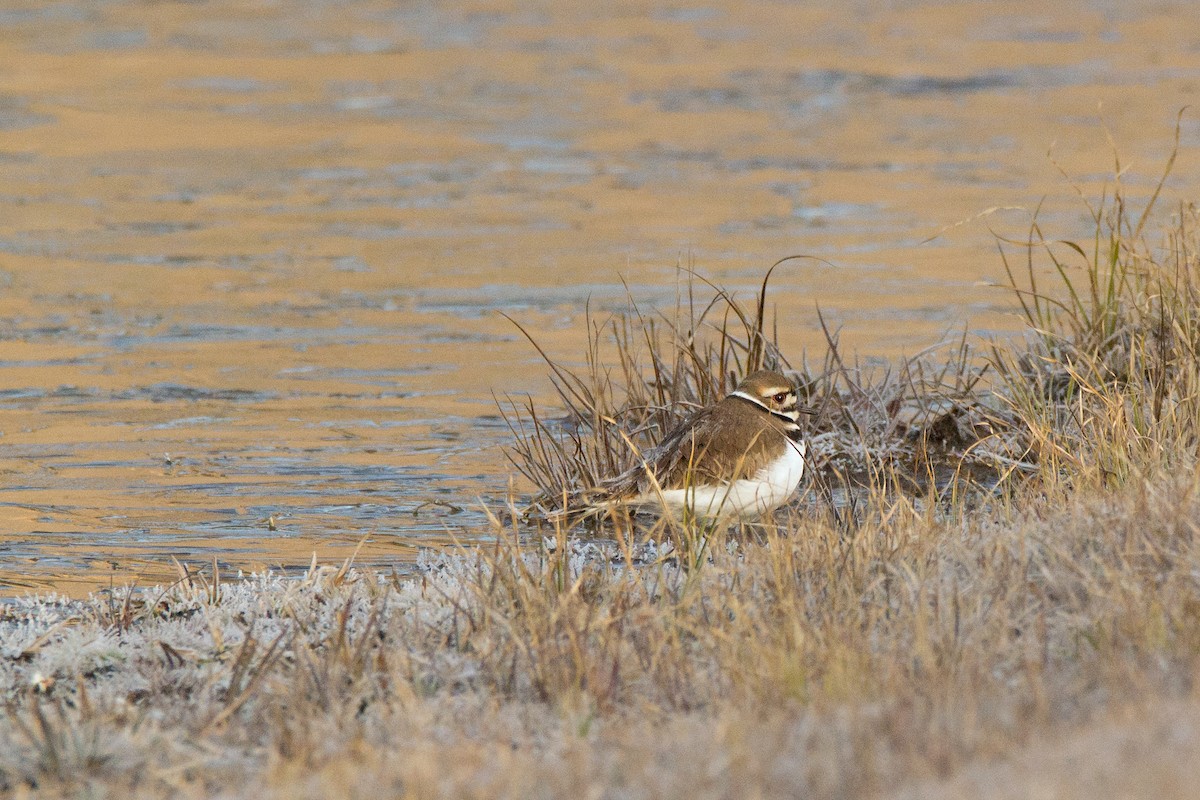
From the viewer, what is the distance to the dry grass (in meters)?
3.71

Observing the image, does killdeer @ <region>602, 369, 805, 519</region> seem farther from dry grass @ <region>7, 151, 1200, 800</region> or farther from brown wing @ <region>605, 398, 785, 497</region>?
dry grass @ <region>7, 151, 1200, 800</region>

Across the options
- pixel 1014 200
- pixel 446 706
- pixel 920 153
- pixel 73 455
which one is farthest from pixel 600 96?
pixel 446 706

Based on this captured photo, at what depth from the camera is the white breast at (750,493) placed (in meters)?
6.27

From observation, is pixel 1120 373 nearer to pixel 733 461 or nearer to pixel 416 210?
pixel 733 461

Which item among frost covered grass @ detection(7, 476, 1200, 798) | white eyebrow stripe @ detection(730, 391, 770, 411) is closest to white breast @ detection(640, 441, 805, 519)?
white eyebrow stripe @ detection(730, 391, 770, 411)

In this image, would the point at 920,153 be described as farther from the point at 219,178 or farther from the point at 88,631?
the point at 88,631

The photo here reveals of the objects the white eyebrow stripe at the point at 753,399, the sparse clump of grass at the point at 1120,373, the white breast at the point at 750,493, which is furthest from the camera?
the white eyebrow stripe at the point at 753,399

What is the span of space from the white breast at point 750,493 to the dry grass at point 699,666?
0.17 metres

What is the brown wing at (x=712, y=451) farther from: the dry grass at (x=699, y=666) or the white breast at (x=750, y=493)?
the dry grass at (x=699, y=666)

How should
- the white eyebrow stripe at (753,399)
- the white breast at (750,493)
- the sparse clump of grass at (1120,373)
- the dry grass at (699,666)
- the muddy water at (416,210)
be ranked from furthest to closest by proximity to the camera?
the muddy water at (416,210), the white eyebrow stripe at (753,399), the white breast at (750,493), the sparse clump of grass at (1120,373), the dry grass at (699,666)

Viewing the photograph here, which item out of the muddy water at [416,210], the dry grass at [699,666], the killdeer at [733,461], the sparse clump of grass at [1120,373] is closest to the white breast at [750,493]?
the killdeer at [733,461]

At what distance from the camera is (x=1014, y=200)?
47.1 ft

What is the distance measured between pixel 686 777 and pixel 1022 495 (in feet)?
9.39

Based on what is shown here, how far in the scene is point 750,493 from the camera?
629 centimetres
